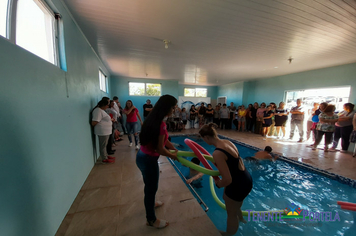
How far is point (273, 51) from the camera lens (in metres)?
3.91

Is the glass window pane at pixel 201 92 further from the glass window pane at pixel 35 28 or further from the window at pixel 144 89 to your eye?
the glass window pane at pixel 35 28

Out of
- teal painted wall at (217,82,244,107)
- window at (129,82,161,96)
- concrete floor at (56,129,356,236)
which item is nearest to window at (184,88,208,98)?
teal painted wall at (217,82,244,107)

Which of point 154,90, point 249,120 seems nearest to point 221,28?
point 154,90

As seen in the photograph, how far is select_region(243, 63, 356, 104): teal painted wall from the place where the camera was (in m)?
4.90

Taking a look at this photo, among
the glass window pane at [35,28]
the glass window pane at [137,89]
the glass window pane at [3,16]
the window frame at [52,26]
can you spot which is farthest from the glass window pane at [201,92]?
the glass window pane at [3,16]

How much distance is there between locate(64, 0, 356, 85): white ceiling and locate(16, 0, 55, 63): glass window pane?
1.99ft

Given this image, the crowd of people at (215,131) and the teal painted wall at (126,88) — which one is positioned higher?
the teal painted wall at (126,88)

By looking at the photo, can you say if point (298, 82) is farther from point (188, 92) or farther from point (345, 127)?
point (188, 92)

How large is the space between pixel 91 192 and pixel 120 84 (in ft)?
22.5

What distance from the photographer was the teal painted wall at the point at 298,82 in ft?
16.1

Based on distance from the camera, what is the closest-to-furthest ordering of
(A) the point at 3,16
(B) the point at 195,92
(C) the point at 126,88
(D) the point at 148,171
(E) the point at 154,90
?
(A) the point at 3,16 → (D) the point at 148,171 → (C) the point at 126,88 → (E) the point at 154,90 → (B) the point at 195,92

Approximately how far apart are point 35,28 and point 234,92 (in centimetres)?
1017

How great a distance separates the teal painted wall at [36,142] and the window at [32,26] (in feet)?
0.47

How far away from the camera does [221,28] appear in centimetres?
272
